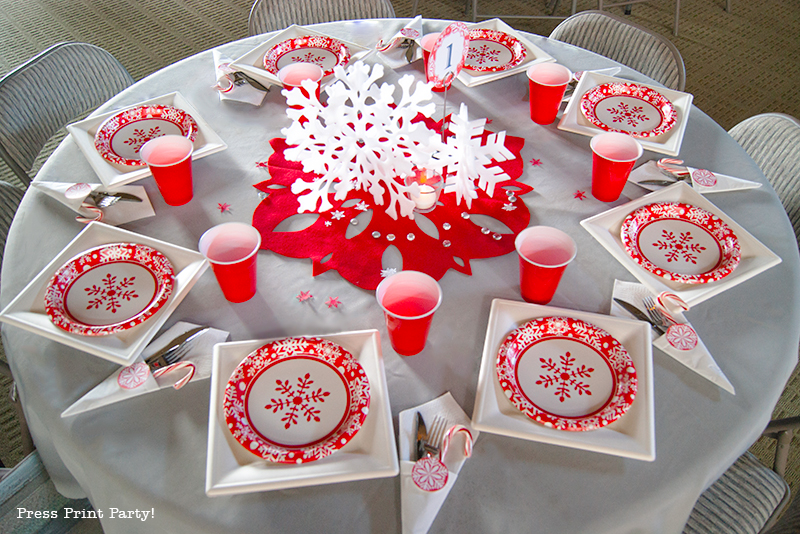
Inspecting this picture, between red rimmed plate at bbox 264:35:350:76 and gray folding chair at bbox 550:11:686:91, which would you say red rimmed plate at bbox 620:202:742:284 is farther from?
red rimmed plate at bbox 264:35:350:76

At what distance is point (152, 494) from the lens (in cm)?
77

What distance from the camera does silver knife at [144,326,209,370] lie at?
35.5 inches

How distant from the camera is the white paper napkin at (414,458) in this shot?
0.74 meters

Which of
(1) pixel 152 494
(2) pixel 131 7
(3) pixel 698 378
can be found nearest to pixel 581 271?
(3) pixel 698 378

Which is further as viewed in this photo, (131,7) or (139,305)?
(131,7)

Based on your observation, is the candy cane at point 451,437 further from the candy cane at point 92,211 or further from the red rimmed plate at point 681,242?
the candy cane at point 92,211

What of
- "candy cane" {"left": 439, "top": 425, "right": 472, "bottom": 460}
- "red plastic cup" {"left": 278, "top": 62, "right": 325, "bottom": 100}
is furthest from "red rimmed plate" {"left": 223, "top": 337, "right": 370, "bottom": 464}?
"red plastic cup" {"left": 278, "top": 62, "right": 325, "bottom": 100}

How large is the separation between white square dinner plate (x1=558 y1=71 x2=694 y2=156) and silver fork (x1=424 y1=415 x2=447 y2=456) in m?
0.85

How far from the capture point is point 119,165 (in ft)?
4.03

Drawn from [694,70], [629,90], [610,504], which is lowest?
[694,70]

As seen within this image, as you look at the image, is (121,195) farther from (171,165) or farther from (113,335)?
(113,335)

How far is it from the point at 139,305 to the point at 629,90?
49.7 inches

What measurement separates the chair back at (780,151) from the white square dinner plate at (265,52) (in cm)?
106

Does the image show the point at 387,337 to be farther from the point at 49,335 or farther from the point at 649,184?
the point at 649,184
